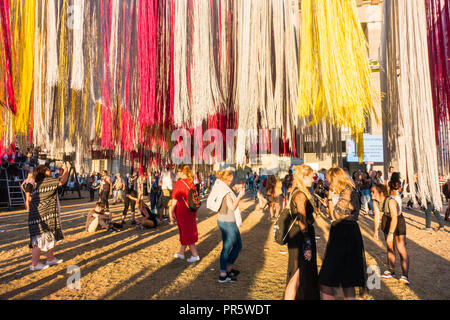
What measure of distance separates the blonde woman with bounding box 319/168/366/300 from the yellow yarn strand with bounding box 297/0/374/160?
97 centimetres

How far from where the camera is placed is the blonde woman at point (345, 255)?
2117 millimetres

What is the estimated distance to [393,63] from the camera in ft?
5.34

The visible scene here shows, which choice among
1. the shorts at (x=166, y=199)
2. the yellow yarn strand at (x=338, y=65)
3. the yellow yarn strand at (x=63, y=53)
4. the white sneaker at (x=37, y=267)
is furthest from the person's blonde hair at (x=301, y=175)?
the shorts at (x=166, y=199)

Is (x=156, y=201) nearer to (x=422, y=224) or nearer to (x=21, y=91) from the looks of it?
(x=21, y=91)

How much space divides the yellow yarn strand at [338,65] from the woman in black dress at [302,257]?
3.31ft

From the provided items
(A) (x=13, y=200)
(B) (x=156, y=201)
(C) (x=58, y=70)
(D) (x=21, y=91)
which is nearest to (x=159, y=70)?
(C) (x=58, y=70)

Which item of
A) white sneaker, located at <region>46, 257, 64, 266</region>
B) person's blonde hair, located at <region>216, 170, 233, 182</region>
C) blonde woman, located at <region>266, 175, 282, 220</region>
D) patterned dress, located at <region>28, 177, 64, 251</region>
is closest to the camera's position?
person's blonde hair, located at <region>216, 170, 233, 182</region>

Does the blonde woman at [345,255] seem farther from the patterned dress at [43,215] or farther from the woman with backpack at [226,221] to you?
the patterned dress at [43,215]

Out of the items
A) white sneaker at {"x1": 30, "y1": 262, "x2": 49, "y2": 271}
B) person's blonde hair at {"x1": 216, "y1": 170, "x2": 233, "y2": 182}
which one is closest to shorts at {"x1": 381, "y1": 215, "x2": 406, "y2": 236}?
person's blonde hair at {"x1": 216, "y1": 170, "x2": 233, "y2": 182}

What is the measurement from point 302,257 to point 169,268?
233 centimetres

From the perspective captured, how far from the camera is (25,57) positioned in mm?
1763

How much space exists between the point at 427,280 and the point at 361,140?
291 centimetres

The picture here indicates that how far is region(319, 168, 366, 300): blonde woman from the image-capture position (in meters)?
2.12

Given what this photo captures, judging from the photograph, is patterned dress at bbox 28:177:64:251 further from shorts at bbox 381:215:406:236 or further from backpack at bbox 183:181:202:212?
shorts at bbox 381:215:406:236
